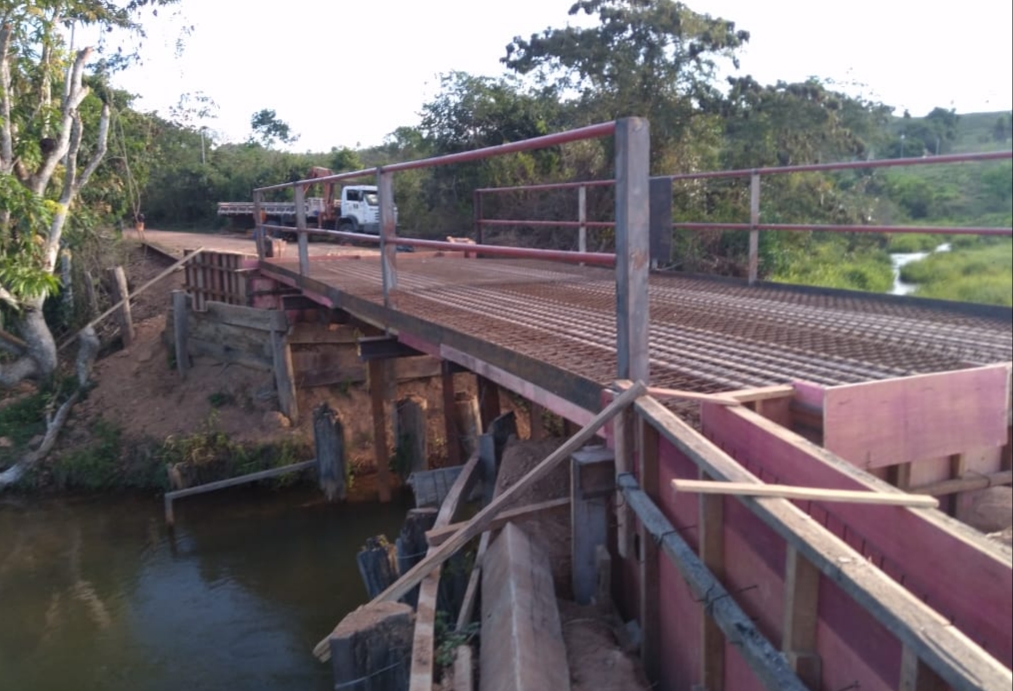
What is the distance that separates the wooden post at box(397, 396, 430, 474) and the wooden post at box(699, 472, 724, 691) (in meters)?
7.27

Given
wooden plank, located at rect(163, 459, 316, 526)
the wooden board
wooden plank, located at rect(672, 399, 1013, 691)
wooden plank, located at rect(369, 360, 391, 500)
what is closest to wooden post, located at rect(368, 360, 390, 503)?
wooden plank, located at rect(369, 360, 391, 500)

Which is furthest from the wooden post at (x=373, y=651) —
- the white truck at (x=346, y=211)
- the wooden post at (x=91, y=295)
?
the white truck at (x=346, y=211)

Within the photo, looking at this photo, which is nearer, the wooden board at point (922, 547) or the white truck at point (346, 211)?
the wooden board at point (922, 547)

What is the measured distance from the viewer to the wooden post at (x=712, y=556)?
8.29 feet

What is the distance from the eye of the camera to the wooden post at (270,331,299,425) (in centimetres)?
1106

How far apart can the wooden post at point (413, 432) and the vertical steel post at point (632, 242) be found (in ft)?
21.8

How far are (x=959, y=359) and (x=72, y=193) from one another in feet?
39.5

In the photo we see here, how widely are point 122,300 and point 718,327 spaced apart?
11677 mm

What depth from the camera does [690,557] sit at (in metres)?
2.57

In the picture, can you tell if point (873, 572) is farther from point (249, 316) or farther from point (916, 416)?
point (249, 316)


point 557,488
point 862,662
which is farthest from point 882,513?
point 557,488

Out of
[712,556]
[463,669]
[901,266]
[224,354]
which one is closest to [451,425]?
[463,669]

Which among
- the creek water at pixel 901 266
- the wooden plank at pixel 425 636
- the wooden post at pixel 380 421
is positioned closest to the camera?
the wooden plank at pixel 425 636

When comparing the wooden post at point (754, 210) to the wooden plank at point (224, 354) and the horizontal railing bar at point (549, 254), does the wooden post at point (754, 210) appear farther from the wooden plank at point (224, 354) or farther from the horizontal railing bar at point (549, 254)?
the wooden plank at point (224, 354)
